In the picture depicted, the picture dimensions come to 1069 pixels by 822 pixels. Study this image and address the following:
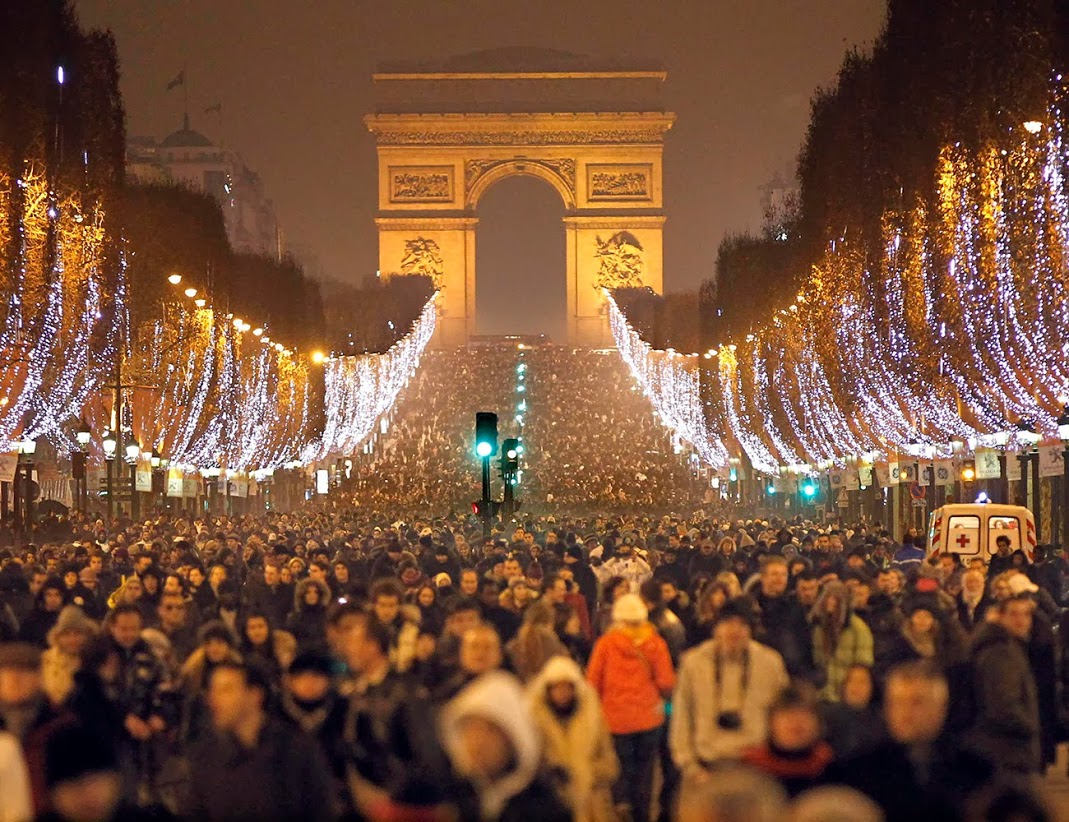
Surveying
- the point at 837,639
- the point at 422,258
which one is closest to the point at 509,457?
the point at 837,639

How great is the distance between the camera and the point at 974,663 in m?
11.7

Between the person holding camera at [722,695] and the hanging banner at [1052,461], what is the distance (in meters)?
23.9

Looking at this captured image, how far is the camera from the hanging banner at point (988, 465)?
133 ft

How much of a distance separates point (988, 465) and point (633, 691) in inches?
Result: 1137

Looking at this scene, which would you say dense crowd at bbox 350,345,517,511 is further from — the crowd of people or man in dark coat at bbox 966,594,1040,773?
man in dark coat at bbox 966,594,1040,773

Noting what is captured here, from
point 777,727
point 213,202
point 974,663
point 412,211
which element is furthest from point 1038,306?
point 412,211

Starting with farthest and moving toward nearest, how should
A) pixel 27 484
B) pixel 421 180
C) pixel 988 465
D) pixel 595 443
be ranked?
pixel 421 180 → pixel 595 443 → pixel 27 484 → pixel 988 465

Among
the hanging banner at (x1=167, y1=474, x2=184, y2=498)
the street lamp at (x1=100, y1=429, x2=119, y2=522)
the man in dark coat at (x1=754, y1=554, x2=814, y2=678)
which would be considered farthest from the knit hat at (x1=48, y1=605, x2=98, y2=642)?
the hanging banner at (x1=167, y1=474, x2=184, y2=498)

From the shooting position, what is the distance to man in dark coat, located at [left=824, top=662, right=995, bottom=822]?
7715 mm

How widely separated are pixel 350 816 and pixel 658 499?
206ft

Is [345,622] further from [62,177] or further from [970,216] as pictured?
[62,177]

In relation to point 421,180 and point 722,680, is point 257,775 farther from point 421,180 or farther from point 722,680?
point 421,180

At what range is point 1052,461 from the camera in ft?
112

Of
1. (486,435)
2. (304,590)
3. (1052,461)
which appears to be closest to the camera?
(304,590)
